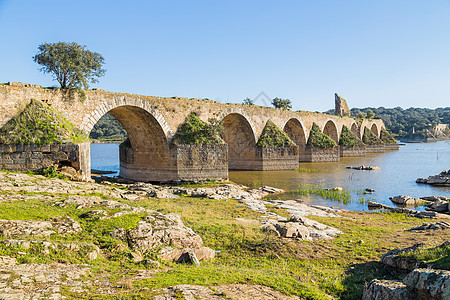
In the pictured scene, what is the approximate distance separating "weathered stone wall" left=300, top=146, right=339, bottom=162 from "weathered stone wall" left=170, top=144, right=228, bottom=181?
2176 cm

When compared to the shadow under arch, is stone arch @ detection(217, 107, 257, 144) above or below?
above

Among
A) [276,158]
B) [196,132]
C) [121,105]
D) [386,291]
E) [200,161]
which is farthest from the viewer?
[276,158]

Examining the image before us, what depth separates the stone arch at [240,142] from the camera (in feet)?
113

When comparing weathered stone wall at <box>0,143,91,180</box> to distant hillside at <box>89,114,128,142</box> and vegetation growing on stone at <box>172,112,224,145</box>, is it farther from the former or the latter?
distant hillside at <box>89,114,128,142</box>

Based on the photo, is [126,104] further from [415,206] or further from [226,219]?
[415,206]

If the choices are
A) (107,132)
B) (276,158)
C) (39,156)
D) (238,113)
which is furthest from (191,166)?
(107,132)

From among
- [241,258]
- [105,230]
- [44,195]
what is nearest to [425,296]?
[241,258]

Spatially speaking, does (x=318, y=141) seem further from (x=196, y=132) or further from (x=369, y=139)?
(x=369, y=139)

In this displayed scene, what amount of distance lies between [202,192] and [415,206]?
12.4 m

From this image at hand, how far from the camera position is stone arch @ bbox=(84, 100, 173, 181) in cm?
2331

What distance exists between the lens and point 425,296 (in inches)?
167

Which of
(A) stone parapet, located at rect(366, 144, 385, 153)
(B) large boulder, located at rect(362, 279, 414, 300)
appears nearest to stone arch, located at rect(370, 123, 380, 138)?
(A) stone parapet, located at rect(366, 144, 385, 153)

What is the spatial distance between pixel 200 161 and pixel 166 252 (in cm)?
1797

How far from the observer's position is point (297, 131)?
146 ft
